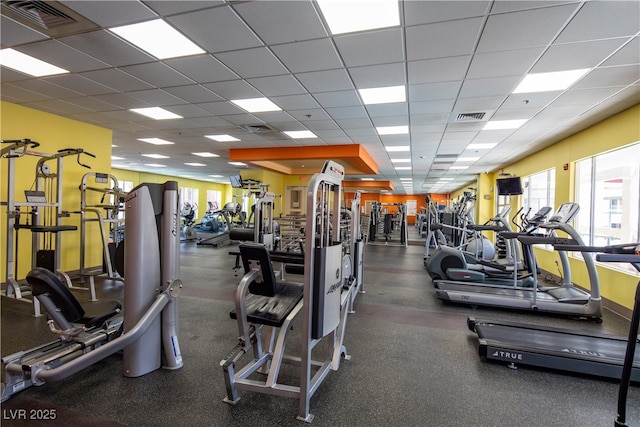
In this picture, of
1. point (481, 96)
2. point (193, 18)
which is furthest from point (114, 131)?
point (481, 96)

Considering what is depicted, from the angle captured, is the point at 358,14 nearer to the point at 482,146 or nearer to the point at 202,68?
the point at 202,68

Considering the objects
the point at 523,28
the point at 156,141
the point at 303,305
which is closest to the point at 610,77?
the point at 523,28

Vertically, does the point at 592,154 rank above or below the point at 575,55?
below

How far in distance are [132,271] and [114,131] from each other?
5.34 metres

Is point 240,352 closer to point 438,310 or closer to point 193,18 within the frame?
point 193,18

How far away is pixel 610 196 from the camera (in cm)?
464

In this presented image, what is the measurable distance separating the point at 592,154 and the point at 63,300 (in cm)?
665

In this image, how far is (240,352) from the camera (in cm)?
188

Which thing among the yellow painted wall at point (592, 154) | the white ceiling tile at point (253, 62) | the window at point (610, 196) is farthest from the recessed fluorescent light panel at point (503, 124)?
the white ceiling tile at point (253, 62)

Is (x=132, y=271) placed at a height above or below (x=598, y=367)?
above

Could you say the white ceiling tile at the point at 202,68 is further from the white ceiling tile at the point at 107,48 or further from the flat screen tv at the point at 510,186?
the flat screen tv at the point at 510,186

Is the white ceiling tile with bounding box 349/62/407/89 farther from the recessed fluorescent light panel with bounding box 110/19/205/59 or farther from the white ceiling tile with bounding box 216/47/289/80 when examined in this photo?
the recessed fluorescent light panel with bounding box 110/19/205/59

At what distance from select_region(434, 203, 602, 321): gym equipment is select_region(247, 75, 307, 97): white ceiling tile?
10.0 feet

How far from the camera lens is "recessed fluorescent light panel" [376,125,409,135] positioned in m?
5.46
